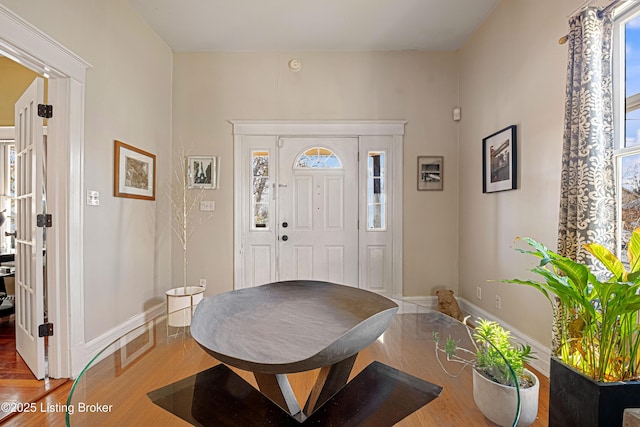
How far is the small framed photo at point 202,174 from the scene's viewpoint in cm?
337

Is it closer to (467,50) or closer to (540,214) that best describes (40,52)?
(540,214)

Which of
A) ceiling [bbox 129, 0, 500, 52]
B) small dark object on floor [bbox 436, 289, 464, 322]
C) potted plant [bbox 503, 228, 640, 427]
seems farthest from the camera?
small dark object on floor [bbox 436, 289, 464, 322]

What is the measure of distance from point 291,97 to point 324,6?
956 mm

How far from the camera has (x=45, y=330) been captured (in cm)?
204

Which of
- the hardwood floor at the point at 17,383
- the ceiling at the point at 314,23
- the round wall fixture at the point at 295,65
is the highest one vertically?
the ceiling at the point at 314,23

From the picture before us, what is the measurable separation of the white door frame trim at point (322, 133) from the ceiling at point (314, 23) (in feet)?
2.61

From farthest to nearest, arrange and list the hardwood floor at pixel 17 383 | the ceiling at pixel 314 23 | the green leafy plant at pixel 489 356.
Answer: the ceiling at pixel 314 23 → the hardwood floor at pixel 17 383 → the green leafy plant at pixel 489 356

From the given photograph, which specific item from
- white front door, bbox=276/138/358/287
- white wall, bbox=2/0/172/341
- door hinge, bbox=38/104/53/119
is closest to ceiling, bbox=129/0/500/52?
white wall, bbox=2/0/172/341

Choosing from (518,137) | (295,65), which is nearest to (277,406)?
(518,137)

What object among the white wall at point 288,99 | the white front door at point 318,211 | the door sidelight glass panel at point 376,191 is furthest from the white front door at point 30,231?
the door sidelight glass panel at point 376,191

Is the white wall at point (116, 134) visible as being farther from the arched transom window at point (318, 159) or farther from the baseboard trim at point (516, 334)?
the baseboard trim at point (516, 334)

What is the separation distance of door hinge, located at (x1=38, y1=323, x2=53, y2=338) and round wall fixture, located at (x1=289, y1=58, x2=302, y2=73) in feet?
9.96

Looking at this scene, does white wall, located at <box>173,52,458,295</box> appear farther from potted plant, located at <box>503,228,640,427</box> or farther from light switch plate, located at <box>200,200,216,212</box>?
potted plant, located at <box>503,228,640,427</box>

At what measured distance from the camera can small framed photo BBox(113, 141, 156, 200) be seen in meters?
Result: 2.52
